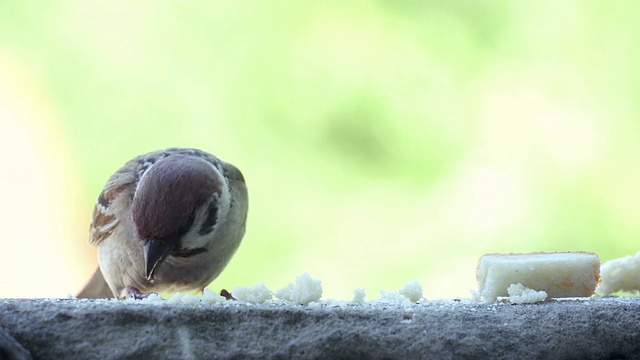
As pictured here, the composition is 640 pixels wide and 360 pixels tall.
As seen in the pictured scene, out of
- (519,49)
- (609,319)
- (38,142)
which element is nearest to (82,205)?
(38,142)

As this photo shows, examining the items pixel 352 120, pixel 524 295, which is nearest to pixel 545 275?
pixel 524 295

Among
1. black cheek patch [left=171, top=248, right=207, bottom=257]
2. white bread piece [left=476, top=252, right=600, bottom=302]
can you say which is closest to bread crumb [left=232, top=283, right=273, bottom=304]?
white bread piece [left=476, top=252, right=600, bottom=302]

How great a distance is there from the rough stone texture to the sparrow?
2.41 ft

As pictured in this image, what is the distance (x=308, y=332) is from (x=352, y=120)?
2.29 metres

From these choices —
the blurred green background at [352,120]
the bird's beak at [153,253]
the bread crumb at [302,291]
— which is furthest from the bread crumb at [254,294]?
the blurred green background at [352,120]

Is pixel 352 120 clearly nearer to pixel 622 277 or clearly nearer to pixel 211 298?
pixel 622 277

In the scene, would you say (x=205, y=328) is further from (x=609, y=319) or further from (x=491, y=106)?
(x=491, y=106)

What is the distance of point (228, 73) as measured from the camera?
334 centimetres

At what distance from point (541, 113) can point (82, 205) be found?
1752 mm

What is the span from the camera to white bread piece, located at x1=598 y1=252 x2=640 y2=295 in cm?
165

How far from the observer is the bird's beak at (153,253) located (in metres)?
1.83

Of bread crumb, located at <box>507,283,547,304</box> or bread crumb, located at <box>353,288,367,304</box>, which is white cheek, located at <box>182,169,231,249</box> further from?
bread crumb, located at <box>507,283,547,304</box>

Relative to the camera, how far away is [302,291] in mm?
1270

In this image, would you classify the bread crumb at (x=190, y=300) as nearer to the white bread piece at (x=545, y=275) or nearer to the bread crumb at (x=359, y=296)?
the bread crumb at (x=359, y=296)
